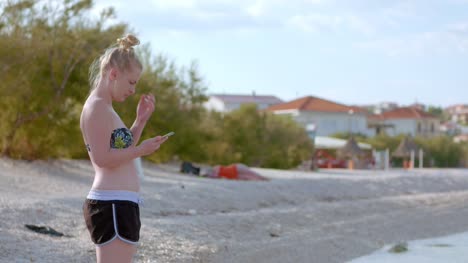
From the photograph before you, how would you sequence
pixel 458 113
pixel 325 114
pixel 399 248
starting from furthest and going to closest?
pixel 458 113, pixel 325 114, pixel 399 248

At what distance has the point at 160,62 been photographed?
67.7ft

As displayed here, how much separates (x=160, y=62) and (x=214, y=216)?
394 inches

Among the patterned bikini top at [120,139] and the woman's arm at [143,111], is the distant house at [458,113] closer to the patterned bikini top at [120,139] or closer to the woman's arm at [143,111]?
the woman's arm at [143,111]

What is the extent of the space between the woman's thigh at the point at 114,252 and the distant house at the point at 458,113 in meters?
142

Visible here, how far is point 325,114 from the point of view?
59812 mm

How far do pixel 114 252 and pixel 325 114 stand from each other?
2251 inches

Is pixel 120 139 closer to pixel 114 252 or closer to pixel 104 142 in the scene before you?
pixel 104 142

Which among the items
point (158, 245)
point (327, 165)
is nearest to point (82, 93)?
point (158, 245)

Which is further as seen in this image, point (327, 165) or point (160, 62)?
point (327, 165)

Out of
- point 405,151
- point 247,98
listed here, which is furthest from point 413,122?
point 405,151

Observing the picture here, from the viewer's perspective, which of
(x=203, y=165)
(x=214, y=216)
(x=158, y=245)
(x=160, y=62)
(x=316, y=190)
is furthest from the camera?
(x=203, y=165)

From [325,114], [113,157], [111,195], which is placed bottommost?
[111,195]

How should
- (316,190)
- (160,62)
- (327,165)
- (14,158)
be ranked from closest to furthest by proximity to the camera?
(14,158)
(316,190)
(160,62)
(327,165)

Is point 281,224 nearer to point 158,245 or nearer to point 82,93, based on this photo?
point 158,245
